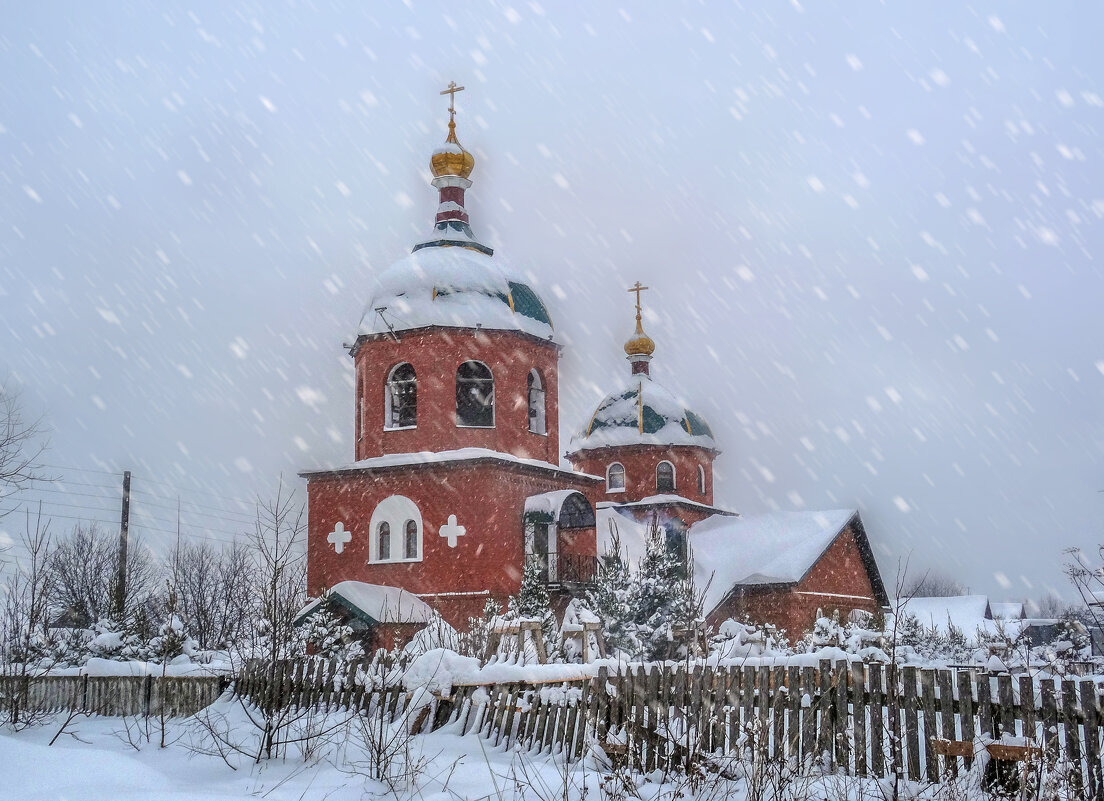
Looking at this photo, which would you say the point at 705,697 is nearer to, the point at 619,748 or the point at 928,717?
the point at 619,748

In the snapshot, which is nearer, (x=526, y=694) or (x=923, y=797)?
(x=923, y=797)

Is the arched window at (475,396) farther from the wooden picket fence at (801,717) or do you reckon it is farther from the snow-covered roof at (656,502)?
the wooden picket fence at (801,717)

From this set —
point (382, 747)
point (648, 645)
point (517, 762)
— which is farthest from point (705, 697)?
point (648, 645)

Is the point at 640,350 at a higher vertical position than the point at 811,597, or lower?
higher

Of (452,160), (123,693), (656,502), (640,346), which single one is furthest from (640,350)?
(123,693)

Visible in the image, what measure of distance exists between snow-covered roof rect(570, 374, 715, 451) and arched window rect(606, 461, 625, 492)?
0.71m

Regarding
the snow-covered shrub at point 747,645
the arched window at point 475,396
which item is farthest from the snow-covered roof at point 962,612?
the arched window at point 475,396

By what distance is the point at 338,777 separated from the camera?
7.66 metres

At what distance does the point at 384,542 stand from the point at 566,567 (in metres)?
3.81

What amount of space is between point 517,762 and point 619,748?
0.96 meters

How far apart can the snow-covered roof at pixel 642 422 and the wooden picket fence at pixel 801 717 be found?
22.3 meters

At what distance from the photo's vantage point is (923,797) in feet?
21.6

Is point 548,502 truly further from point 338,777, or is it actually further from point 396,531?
point 338,777

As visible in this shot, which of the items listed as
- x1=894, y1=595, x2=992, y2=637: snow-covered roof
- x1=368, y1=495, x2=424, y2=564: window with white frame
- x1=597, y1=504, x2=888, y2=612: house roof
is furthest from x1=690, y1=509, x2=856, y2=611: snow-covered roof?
x1=894, y1=595, x2=992, y2=637: snow-covered roof
